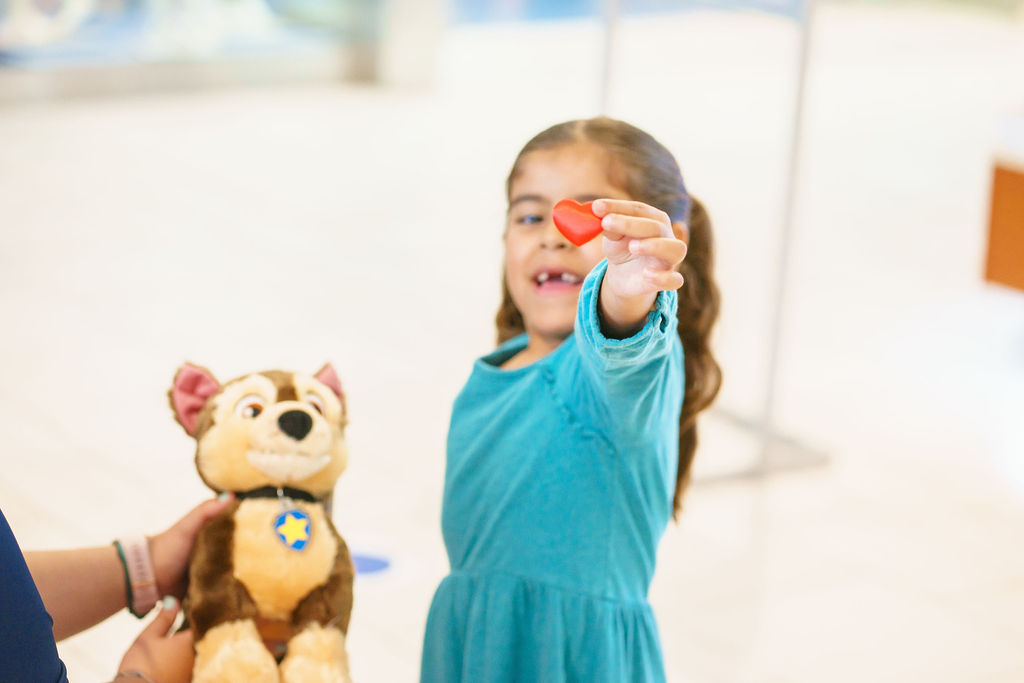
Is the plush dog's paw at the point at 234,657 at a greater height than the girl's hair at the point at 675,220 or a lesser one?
lesser

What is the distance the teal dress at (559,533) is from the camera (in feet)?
4.12

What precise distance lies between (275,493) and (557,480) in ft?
0.93

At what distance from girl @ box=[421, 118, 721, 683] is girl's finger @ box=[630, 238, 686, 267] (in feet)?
0.70

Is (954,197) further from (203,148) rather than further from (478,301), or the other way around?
(203,148)

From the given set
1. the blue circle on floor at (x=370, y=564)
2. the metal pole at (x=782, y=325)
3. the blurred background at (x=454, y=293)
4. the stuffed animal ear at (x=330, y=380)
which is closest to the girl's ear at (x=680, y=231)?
the stuffed animal ear at (x=330, y=380)

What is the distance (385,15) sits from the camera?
6105 mm

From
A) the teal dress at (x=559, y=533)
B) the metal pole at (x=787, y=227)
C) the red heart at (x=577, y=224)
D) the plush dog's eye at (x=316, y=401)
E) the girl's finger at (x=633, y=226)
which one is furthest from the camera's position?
the metal pole at (x=787, y=227)

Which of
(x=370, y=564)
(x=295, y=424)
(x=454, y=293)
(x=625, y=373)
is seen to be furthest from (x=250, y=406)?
(x=454, y=293)

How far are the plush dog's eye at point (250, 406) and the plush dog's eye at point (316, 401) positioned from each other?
5 cm

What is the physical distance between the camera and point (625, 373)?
3.66 ft

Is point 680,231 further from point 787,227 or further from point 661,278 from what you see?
point 787,227

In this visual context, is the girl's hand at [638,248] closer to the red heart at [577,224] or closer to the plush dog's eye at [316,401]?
the red heart at [577,224]

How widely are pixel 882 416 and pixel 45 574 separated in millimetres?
2033

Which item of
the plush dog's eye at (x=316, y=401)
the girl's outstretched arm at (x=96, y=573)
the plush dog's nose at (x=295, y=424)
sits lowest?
the girl's outstretched arm at (x=96, y=573)
